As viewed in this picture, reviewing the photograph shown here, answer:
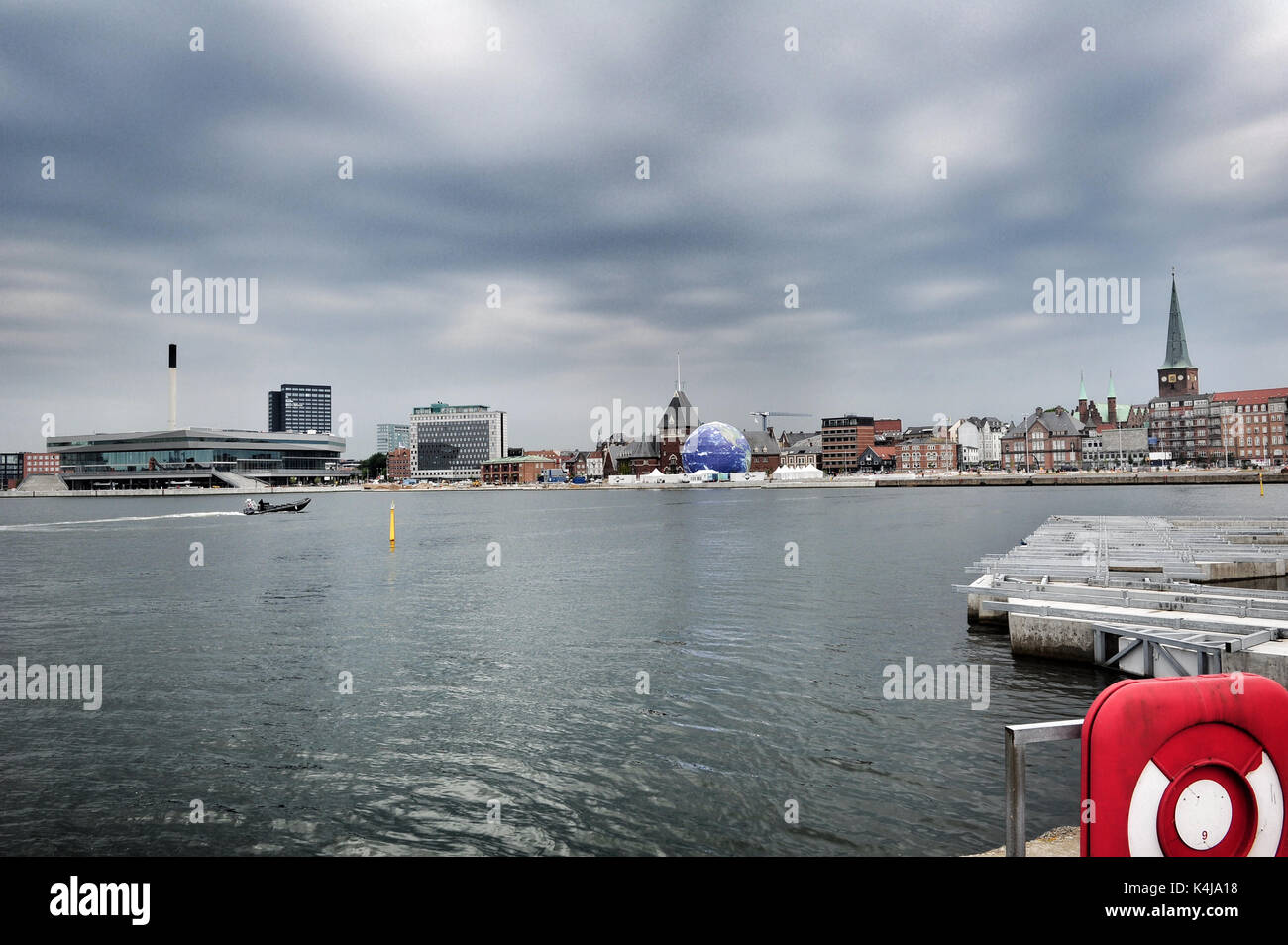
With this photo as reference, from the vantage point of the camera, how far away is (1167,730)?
16.7 ft

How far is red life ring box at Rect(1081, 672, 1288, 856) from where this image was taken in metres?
5.09

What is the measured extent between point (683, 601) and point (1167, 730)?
22746 millimetres

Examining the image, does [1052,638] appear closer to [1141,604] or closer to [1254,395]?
[1141,604]

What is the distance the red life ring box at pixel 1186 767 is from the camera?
509 centimetres

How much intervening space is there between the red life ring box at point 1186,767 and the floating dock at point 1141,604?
10.4m

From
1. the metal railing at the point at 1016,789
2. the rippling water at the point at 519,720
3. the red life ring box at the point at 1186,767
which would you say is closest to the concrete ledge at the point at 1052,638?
the rippling water at the point at 519,720

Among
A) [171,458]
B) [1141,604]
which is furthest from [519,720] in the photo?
[171,458]

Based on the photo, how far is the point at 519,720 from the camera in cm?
1427

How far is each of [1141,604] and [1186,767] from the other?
16561 mm

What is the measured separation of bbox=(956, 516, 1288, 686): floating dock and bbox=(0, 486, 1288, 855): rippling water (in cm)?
87

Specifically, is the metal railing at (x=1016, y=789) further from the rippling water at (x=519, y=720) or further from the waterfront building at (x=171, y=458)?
the waterfront building at (x=171, y=458)
